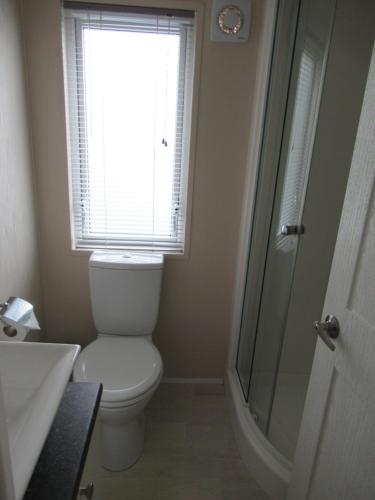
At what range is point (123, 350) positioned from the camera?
1.56m

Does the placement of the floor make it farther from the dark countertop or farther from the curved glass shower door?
the dark countertop

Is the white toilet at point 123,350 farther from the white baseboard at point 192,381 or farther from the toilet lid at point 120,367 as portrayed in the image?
the white baseboard at point 192,381

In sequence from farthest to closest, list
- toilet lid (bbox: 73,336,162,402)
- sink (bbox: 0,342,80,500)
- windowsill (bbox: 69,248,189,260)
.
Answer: windowsill (bbox: 69,248,189,260) < toilet lid (bbox: 73,336,162,402) < sink (bbox: 0,342,80,500)

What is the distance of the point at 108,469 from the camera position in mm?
1457

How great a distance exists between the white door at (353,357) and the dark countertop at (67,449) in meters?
0.61

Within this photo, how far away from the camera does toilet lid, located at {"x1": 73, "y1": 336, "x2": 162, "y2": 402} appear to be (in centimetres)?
131

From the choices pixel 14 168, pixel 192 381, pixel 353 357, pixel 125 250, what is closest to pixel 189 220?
pixel 125 250

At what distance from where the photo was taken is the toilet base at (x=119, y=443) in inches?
55.8

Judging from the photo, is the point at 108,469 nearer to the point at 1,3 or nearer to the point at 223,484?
the point at 223,484

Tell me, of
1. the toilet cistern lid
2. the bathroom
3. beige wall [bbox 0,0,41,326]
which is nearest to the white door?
the bathroom

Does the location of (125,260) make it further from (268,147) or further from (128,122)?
(268,147)

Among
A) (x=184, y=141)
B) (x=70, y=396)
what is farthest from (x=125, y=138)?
(x=70, y=396)

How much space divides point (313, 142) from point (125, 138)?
932 millimetres

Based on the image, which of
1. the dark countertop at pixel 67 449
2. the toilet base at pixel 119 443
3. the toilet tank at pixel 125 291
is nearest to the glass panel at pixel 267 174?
the toilet tank at pixel 125 291
